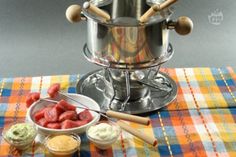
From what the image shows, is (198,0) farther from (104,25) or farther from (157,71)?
(104,25)

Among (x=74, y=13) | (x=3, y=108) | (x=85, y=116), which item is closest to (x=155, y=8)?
(x=74, y=13)

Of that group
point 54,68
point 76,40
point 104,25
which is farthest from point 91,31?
point 76,40

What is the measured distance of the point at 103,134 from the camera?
3.97 ft

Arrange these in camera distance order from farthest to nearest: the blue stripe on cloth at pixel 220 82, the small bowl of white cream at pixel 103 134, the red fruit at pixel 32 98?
the blue stripe on cloth at pixel 220 82
the red fruit at pixel 32 98
the small bowl of white cream at pixel 103 134

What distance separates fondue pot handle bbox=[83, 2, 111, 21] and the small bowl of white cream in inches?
9.6

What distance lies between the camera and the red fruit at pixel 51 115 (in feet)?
4.11

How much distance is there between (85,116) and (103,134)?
0.09m

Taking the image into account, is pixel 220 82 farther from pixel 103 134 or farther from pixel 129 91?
pixel 103 134

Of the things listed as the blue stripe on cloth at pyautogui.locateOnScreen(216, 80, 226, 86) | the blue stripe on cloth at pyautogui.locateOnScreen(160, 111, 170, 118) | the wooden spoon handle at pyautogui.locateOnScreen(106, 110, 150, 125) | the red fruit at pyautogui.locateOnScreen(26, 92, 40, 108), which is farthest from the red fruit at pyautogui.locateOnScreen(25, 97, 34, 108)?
the blue stripe on cloth at pyautogui.locateOnScreen(216, 80, 226, 86)

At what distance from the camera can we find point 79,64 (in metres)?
1.95

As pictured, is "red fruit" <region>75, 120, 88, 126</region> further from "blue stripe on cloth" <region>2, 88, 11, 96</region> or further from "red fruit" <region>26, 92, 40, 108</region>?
"blue stripe on cloth" <region>2, 88, 11, 96</region>

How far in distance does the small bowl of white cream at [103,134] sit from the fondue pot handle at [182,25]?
0.27m

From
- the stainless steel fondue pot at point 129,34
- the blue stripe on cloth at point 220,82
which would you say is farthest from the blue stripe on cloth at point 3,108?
the blue stripe on cloth at point 220,82

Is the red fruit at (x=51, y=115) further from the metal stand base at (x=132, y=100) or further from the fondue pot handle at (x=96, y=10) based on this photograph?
the fondue pot handle at (x=96, y=10)
